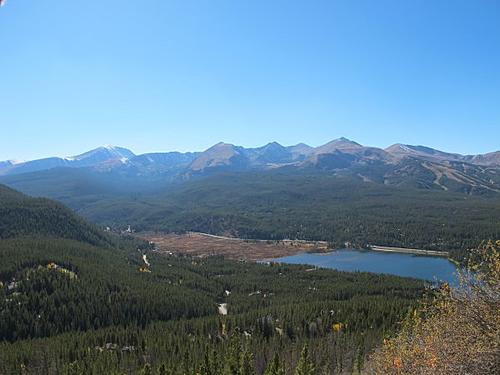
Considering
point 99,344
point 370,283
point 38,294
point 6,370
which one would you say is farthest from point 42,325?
point 370,283

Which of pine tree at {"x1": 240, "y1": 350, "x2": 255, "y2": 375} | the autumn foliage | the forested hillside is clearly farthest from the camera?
the forested hillside

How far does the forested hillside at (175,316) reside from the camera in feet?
319

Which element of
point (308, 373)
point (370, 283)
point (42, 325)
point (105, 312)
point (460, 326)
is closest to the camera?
point (460, 326)

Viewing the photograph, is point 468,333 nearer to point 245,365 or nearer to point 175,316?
point 245,365

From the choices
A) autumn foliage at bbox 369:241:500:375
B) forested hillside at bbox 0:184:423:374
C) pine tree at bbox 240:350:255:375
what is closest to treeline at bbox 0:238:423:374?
forested hillside at bbox 0:184:423:374

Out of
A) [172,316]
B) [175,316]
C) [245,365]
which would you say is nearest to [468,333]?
[245,365]

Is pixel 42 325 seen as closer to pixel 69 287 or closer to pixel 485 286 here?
pixel 69 287

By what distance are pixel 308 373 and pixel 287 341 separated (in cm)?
4426

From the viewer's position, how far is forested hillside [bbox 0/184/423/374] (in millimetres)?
97125

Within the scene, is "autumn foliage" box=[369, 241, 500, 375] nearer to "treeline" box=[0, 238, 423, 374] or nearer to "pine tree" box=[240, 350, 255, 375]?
"pine tree" box=[240, 350, 255, 375]

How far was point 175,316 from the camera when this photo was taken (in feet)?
471

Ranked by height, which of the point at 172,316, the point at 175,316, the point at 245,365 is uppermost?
the point at 245,365

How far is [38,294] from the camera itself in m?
140

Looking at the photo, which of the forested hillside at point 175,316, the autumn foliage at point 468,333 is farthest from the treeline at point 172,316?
the autumn foliage at point 468,333
